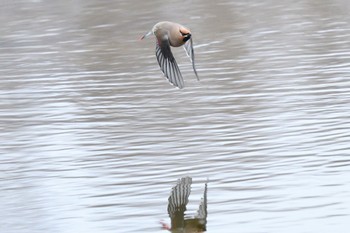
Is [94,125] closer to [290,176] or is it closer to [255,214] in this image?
[290,176]

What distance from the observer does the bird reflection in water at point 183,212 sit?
19.7 ft

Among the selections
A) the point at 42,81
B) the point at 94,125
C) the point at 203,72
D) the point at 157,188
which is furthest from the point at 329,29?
the point at 157,188

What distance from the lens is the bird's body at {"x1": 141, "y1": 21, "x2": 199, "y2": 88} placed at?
6969mm

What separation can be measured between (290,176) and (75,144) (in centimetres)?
189

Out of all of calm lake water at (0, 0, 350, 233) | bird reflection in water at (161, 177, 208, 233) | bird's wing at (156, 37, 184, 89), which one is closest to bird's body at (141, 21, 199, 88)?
bird's wing at (156, 37, 184, 89)

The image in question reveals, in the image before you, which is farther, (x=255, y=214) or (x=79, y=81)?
(x=79, y=81)

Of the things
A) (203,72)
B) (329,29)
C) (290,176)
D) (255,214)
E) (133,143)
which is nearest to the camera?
(255,214)

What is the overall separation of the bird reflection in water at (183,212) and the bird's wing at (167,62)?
848 mm

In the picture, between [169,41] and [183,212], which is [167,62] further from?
[183,212]

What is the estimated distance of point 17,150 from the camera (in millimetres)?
8078

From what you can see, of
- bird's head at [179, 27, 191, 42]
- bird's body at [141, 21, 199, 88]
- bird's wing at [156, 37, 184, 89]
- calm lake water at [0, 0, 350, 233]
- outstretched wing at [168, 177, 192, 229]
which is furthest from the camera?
bird's wing at [156, 37, 184, 89]

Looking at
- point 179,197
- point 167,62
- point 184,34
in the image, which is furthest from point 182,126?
→ point 179,197

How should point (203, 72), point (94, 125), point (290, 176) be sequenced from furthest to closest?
point (203, 72) < point (94, 125) < point (290, 176)

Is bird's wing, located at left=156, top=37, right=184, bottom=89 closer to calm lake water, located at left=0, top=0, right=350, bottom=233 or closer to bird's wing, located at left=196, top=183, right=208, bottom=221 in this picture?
calm lake water, located at left=0, top=0, right=350, bottom=233
